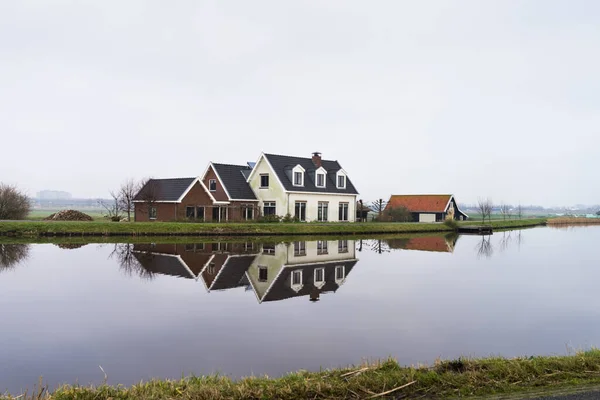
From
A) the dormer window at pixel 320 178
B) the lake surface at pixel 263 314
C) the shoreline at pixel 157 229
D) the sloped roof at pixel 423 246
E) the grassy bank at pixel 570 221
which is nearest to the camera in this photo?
the lake surface at pixel 263 314

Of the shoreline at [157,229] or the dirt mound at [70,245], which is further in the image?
the shoreline at [157,229]

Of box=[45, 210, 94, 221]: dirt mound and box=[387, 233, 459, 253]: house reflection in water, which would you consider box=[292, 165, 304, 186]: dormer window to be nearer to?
box=[387, 233, 459, 253]: house reflection in water

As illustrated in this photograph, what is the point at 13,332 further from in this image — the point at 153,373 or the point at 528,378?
the point at 528,378

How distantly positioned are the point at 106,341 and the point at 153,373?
6.22 feet

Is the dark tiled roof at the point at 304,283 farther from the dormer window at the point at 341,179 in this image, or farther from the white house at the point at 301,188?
the dormer window at the point at 341,179

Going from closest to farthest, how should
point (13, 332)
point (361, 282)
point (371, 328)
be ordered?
point (13, 332) < point (371, 328) < point (361, 282)

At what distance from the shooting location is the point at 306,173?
42.4m

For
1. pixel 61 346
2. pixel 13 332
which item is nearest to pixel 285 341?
pixel 61 346

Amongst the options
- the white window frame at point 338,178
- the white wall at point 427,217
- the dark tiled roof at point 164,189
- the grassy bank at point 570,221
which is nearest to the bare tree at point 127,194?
the dark tiled roof at point 164,189

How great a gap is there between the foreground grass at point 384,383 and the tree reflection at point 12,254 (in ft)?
42.3

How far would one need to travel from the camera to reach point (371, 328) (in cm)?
874

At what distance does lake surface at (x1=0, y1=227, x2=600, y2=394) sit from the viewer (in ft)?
22.7

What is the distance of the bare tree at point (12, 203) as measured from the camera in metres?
36.5

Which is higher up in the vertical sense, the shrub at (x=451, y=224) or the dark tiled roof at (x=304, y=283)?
the shrub at (x=451, y=224)
